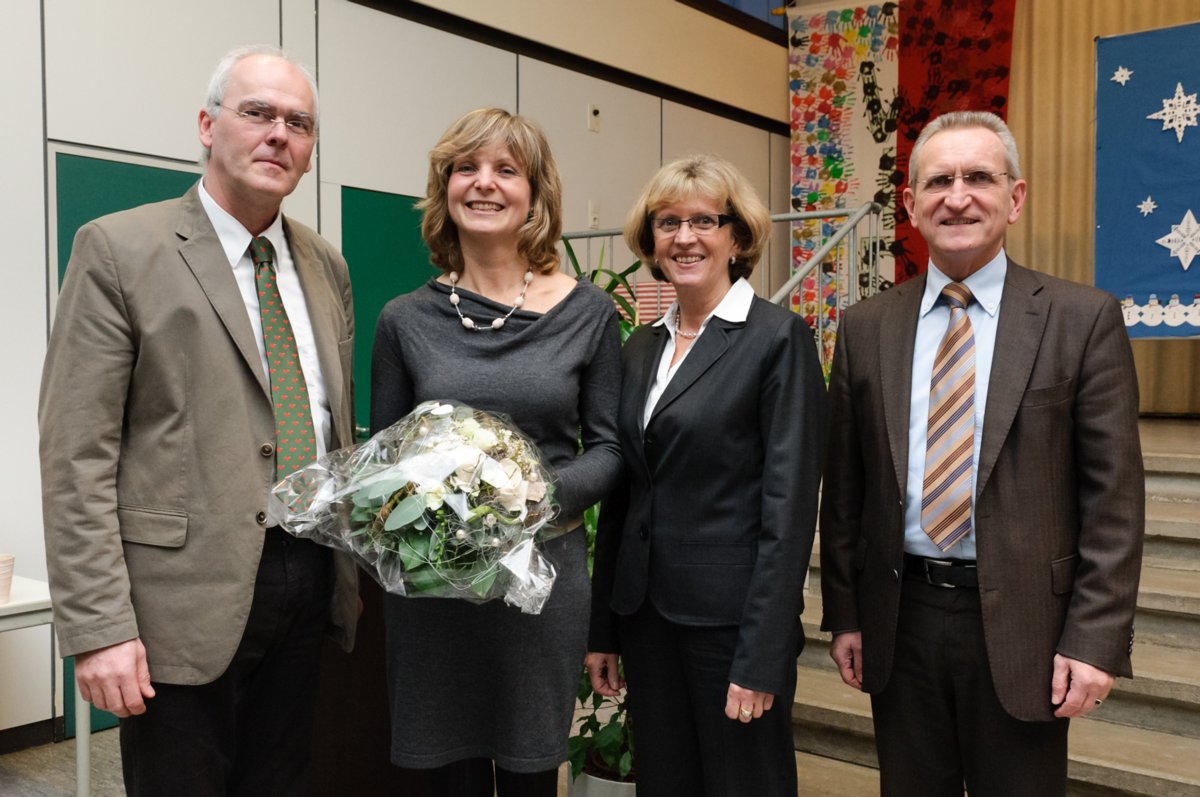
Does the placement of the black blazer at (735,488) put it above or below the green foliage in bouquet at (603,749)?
above

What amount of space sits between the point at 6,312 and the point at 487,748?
291 cm

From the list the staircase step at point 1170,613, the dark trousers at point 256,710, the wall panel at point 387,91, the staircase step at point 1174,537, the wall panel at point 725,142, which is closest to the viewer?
the dark trousers at point 256,710

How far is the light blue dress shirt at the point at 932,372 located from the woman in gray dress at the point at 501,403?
54cm

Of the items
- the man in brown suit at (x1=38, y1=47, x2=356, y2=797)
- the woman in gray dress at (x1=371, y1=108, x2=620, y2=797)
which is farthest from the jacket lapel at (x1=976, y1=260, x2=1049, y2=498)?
the man in brown suit at (x1=38, y1=47, x2=356, y2=797)

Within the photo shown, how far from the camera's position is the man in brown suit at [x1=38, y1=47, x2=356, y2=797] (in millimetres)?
1506

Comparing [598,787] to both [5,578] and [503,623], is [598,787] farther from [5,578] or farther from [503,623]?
[5,578]

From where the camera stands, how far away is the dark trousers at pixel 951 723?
1.71 metres

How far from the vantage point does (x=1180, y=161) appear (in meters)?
5.70

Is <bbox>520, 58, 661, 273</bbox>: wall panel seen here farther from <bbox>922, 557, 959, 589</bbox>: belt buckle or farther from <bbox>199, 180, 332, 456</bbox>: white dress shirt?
<bbox>922, 557, 959, 589</bbox>: belt buckle

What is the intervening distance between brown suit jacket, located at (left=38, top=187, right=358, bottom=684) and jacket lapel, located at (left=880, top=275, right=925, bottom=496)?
1.09 metres

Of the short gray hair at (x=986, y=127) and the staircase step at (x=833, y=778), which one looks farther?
A: the staircase step at (x=833, y=778)

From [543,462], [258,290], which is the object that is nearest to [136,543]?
[258,290]

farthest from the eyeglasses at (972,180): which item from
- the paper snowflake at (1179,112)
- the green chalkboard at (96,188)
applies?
the paper snowflake at (1179,112)

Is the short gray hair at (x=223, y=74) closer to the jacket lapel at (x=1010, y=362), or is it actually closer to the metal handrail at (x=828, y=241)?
the jacket lapel at (x=1010, y=362)
